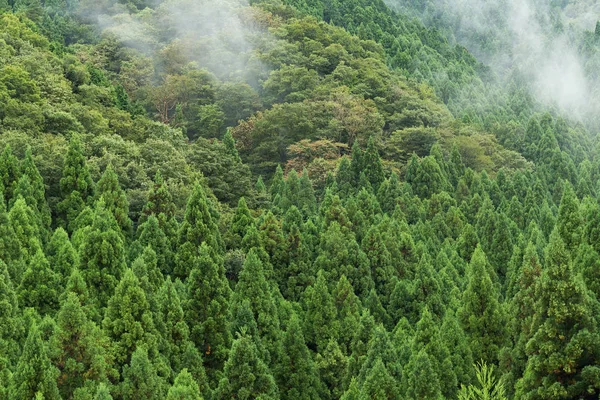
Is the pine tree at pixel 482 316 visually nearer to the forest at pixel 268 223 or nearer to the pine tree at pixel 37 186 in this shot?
the forest at pixel 268 223

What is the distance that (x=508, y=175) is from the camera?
6300cm

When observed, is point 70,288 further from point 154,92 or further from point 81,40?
point 81,40

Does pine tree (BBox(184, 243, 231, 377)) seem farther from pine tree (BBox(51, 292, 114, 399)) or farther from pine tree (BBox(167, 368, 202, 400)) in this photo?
pine tree (BBox(51, 292, 114, 399))

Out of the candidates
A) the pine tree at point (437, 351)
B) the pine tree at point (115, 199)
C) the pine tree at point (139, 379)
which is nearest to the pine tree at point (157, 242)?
the pine tree at point (115, 199)

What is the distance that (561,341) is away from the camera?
26172mm

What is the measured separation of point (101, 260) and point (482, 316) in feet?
45.4

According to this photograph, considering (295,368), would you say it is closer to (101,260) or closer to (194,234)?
(101,260)

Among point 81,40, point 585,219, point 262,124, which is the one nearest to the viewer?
point 585,219

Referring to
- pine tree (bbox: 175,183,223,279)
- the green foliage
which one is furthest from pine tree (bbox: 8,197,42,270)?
the green foliage

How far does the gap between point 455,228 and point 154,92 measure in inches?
1164

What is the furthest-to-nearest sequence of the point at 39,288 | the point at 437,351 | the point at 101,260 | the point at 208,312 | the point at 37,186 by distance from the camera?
the point at 37,186, the point at 208,312, the point at 101,260, the point at 437,351, the point at 39,288

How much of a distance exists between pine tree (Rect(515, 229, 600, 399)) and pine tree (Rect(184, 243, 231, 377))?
10521 millimetres

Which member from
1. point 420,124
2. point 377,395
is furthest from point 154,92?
point 377,395

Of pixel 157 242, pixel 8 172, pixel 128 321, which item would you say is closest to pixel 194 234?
pixel 157 242
